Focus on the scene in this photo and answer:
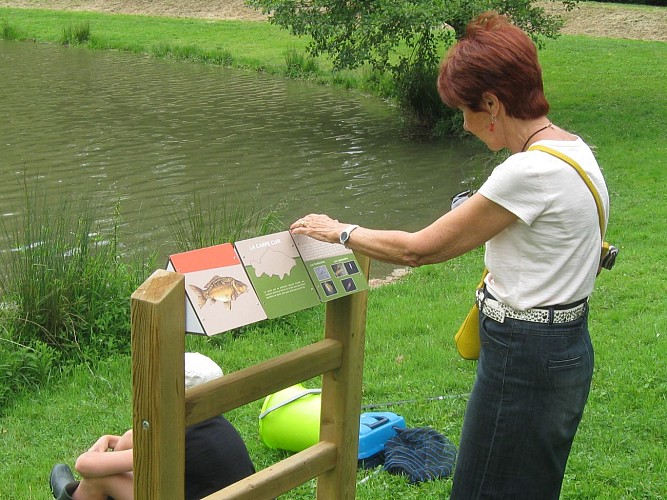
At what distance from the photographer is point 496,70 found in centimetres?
252

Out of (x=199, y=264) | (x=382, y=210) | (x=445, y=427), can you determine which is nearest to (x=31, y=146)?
(x=382, y=210)

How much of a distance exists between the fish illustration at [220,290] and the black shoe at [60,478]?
1800 mm

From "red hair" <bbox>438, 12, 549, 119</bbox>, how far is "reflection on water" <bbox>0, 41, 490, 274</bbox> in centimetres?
601

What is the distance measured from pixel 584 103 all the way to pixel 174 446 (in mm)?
15293

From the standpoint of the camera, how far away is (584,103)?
1656 centimetres

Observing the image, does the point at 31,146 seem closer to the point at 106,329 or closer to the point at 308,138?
the point at 308,138

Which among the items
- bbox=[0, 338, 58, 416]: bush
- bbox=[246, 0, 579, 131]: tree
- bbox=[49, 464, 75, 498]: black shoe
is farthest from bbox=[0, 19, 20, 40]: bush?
bbox=[49, 464, 75, 498]: black shoe

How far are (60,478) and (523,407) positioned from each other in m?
2.37

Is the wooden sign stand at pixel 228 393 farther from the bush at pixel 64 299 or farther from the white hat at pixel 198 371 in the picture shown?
the bush at pixel 64 299

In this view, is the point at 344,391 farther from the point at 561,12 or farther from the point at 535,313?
the point at 561,12

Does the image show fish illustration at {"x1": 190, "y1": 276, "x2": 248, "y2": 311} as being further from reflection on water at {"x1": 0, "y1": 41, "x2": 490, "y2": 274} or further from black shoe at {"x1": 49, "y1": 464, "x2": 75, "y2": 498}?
reflection on water at {"x1": 0, "y1": 41, "x2": 490, "y2": 274}

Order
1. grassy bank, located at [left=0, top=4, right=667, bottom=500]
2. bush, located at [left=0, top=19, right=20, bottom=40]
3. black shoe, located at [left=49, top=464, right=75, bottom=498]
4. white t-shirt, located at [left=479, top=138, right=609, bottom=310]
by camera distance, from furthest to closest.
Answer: bush, located at [left=0, top=19, right=20, bottom=40] → grassy bank, located at [left=0, top=4, right=667, bottom=500] → black shoe, located at [left=49, top=464, right=75, bottom=498] → white t-shirt, located at [left=479, top=138, right=609, bottom=310]

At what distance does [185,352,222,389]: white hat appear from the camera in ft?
10.7

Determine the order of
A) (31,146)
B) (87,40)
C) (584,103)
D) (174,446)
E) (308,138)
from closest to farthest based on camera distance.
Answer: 1. (174,446)
2. (31,146)
3. (308,138)
4. (584,103)
5. (87,40)
